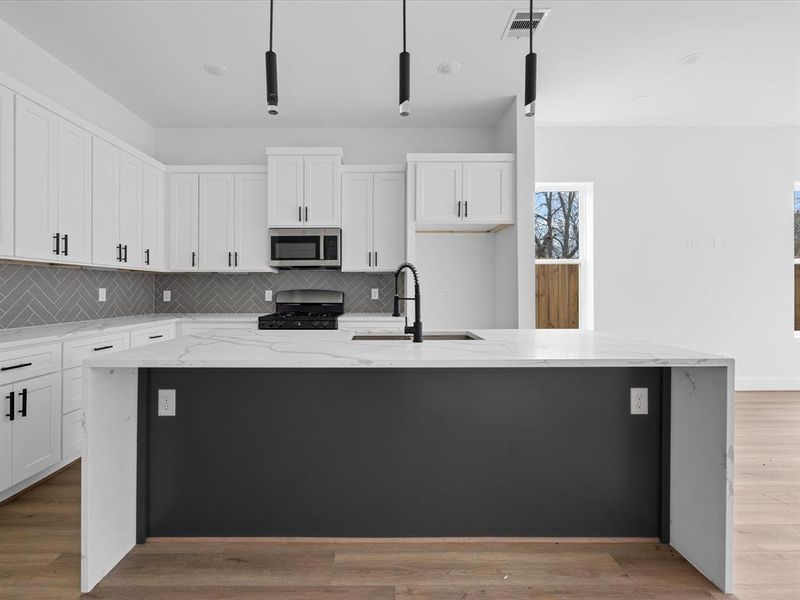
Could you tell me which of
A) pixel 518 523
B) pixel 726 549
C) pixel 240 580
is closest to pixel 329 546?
pixel 240 580

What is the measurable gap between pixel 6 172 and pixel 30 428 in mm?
1460

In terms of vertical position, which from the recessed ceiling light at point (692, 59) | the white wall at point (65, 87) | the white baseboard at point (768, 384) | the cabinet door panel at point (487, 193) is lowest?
the white baseboard at point (768, 384)

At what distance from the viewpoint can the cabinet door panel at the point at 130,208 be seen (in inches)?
145

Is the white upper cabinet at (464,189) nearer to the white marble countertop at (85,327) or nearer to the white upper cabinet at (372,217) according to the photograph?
the white upper cabinet at (372,217)

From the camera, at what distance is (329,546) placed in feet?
6.48

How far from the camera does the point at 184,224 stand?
14.6 feet

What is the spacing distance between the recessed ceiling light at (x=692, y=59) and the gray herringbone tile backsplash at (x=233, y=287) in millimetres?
3110

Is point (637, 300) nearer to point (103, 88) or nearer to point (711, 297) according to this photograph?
point (711, 297)

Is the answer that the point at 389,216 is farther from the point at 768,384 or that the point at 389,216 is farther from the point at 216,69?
the point at 768,384

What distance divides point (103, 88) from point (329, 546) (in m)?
4.13

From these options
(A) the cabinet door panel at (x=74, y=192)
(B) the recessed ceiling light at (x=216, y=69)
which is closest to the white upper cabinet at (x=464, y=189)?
(B) the recessed ceiling light at (x=216, y=69)

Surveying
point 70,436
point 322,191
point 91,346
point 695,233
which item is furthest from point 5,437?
point 695,233

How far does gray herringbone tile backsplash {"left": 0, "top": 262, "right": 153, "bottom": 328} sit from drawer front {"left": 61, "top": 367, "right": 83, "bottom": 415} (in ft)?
1.94

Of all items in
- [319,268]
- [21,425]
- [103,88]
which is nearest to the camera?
[21,425]
